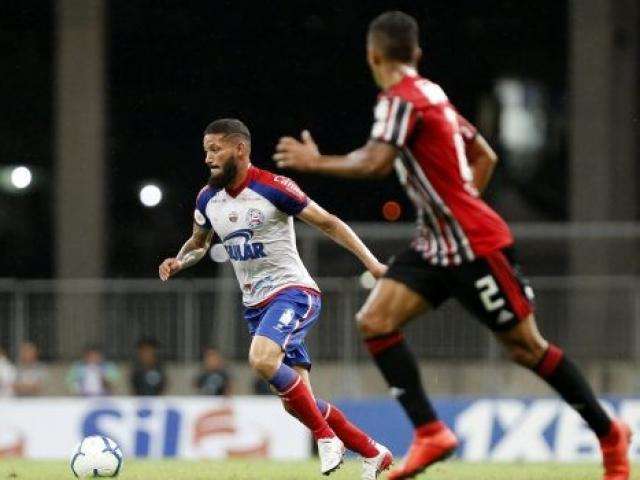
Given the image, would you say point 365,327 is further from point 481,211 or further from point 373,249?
point 373,249

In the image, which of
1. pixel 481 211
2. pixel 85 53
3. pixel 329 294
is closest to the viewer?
pixel 481 211

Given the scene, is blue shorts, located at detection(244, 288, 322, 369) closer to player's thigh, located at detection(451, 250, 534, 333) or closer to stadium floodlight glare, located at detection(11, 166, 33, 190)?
player's thigh, located at detection(451, 250, 534, 333)

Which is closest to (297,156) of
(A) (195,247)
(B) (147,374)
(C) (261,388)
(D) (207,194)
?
(D) (207,194)

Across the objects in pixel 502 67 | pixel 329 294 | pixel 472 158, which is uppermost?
pixel 502 67

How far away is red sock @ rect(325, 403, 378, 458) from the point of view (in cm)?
1012

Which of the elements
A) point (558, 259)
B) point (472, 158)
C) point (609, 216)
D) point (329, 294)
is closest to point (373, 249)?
point (329, 294)

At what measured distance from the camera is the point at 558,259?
2056 centimetres

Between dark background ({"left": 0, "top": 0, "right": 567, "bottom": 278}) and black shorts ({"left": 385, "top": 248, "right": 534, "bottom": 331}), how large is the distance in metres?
14.9

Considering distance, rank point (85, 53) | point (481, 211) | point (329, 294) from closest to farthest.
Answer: point (481, 211), point (329, 294), point (85, 53)

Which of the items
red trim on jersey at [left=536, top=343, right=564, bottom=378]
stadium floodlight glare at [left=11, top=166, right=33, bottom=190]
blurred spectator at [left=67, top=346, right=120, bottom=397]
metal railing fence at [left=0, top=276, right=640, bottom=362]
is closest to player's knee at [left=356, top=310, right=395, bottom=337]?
red trim on jersey at [left=536, top=343, right=564, bottom=378]

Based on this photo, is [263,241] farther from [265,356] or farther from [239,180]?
[265,356]

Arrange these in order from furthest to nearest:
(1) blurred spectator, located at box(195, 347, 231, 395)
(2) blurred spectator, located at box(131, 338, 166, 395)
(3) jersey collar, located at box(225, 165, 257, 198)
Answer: (2) blurred spectator, located at box(131, 338, 166, 395), (1) blurred spectator, located at box(195, 347, 231, 395), (3) jersey collar, located at box(225, 165, 257, 198)

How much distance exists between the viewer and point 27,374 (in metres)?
20.3

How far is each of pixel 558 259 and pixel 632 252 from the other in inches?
34.8
